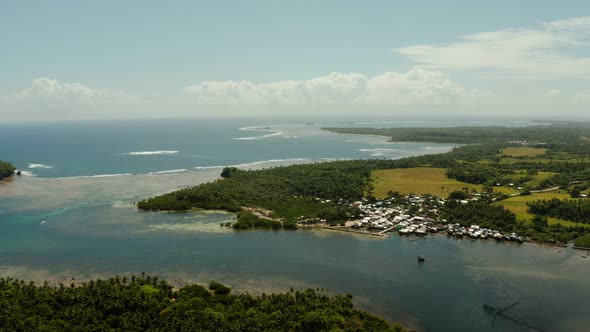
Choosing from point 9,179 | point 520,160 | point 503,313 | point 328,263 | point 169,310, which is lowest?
point 503,313

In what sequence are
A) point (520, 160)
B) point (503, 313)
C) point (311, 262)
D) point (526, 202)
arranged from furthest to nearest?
point (520, 160), point (526, 202), point (311, 262), point (503, 313)

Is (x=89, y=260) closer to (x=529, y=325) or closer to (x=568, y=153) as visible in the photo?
(x=529, y=325)

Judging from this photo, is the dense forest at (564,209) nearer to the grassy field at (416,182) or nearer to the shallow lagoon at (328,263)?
the shallow lagoon at (328,263)

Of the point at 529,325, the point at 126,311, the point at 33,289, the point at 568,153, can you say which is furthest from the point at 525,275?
the point at 568,153

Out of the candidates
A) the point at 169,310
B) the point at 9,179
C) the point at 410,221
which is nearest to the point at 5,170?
the point at 9,179

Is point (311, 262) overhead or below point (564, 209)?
below

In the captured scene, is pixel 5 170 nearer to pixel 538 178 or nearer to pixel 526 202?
pixel 526 202
